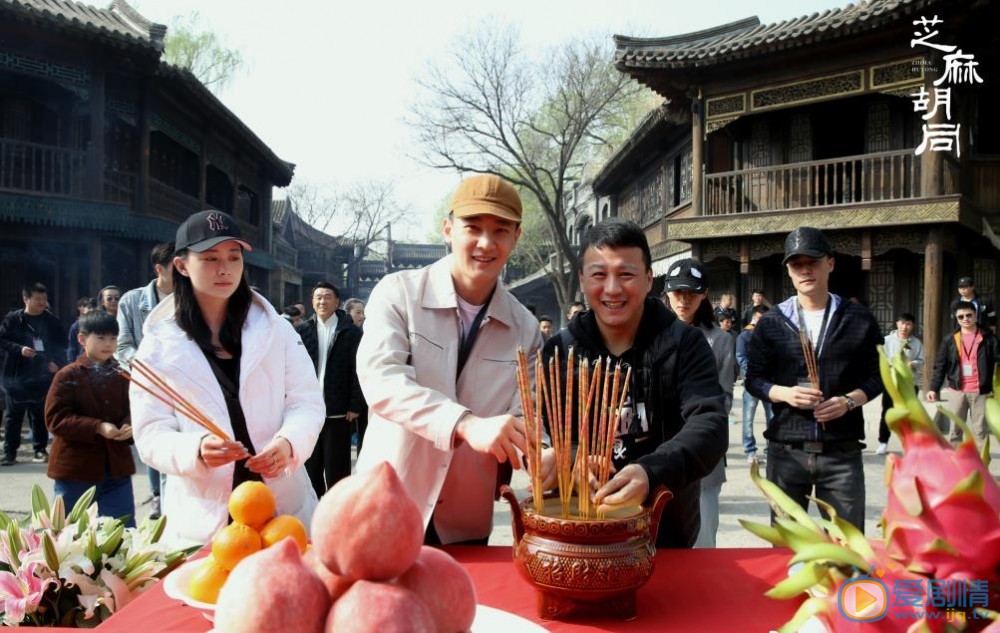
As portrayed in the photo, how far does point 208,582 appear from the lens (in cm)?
124

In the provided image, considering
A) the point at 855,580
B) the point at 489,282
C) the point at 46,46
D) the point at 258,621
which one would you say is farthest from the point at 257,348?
the point at 46,46

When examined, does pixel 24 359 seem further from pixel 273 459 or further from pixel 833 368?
pixel 833 368

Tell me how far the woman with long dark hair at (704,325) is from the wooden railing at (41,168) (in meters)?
9.56

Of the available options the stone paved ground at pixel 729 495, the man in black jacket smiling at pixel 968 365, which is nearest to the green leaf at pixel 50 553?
the stone paved ground at pixel 729 495

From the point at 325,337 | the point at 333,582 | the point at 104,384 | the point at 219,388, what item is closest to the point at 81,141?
the point at 325,337

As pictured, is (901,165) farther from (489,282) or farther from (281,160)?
(281,160)

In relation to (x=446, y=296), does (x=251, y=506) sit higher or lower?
lower

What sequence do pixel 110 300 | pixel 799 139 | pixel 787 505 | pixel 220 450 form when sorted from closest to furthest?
pixel 787 505, pixel 220 450, pixel 110 300, pixel 799 139

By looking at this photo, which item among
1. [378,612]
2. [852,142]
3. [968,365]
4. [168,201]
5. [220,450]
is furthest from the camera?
[168,201]

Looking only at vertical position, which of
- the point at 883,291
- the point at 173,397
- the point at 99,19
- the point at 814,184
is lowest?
the point at 173,397

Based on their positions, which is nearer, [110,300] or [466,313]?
[466,313]

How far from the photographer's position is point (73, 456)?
348 cm

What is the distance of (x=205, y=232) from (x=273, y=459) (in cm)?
68

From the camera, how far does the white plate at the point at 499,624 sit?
1144 mm
